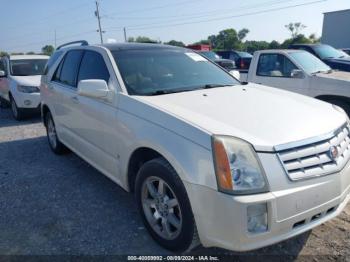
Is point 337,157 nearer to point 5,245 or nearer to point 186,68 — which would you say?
point 186,68

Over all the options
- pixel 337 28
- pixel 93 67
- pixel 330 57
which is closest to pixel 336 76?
pixel 330 57

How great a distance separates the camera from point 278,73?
719 cm

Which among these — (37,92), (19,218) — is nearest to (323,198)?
(19,218)

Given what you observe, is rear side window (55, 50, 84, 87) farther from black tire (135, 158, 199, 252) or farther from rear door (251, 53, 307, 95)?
rear door (251, 53, 307, 95)

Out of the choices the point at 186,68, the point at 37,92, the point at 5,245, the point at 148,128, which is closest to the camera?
the point at 148,128

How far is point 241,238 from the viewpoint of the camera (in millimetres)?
2219

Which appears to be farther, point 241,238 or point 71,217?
point 71,217

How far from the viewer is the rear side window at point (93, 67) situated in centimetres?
369

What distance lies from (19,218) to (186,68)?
242 centimetres

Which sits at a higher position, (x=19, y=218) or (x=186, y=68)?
(x=186, y=68)

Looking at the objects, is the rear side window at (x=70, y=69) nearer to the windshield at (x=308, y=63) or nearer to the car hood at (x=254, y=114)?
the car hood at (x=254, y=114)

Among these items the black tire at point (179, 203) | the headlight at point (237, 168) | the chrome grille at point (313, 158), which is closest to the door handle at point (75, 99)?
the black tire at point (179, 203)

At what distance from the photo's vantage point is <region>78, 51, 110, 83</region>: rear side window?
12.1ft

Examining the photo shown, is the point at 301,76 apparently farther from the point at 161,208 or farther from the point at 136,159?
the point at 161,208
